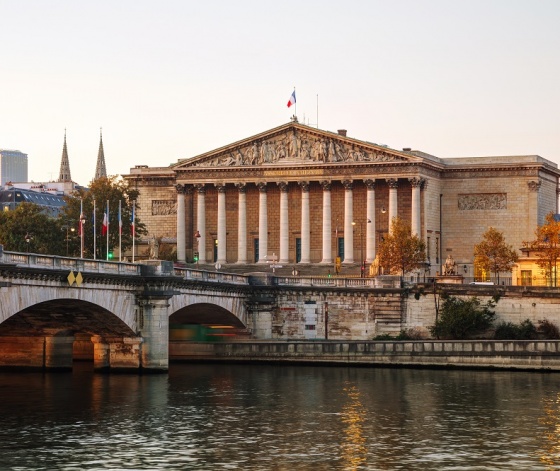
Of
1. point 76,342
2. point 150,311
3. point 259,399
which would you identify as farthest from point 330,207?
point 259,399

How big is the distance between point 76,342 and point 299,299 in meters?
17.5

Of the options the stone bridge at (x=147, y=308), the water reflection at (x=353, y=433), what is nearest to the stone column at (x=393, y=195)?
the stone bridge at (x=147, y=308)

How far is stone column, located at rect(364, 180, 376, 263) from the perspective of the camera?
508ft

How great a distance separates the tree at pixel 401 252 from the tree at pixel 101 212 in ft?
98.1

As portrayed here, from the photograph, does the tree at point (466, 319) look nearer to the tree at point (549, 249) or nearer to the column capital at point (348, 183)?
the tree at point (549, 249)

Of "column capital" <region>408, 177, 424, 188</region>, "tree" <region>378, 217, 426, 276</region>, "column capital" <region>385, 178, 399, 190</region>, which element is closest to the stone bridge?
"tree" <region>378, 217, 426, 276</region>

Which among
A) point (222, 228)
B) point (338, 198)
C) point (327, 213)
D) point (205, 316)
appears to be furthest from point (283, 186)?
point (205, 316)

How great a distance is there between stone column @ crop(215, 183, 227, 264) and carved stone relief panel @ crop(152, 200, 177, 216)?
25.1ft

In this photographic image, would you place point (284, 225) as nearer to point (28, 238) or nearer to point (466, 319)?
point (28, 238)

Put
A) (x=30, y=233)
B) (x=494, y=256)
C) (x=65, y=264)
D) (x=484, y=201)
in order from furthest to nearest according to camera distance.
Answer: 1. (x=484, y=201)
2. (x=30, y=233)
3. (x=494, y=256)
4. (x=65, y=264)

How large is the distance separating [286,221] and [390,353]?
5845cm

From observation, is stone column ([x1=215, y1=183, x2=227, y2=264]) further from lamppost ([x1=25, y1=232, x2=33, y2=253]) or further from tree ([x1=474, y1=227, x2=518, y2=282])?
tree ([x1=474, y1=227, x2=518, y2=282])

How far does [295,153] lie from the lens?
15762cm

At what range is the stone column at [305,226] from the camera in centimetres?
15825
